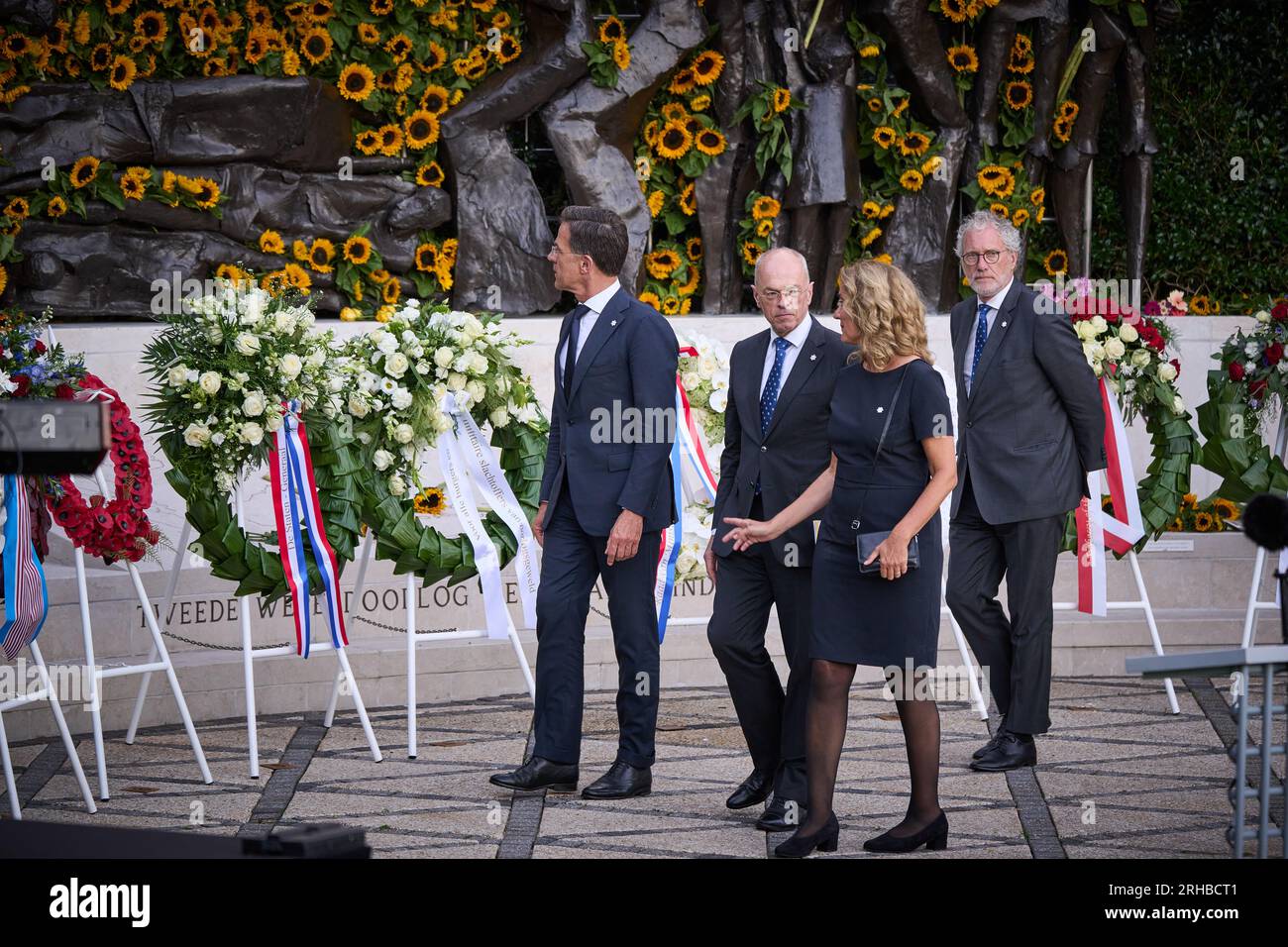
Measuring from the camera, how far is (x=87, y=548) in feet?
18.5

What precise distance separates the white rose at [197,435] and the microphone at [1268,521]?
3.74 m

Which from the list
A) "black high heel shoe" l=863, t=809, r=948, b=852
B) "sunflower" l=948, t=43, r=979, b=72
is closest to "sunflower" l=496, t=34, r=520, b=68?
"sunflower" l=948, t=43, r=979, b=72

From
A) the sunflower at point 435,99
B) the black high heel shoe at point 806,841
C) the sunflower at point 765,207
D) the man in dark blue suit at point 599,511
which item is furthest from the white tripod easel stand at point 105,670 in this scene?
the sunflower at point 765,207

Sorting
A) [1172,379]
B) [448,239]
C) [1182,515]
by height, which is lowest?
[1182,515]

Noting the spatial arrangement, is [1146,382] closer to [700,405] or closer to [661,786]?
[700,405]

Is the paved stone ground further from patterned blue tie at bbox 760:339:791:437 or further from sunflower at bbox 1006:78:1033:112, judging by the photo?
sunflower at bbox 1006:78:1033:112

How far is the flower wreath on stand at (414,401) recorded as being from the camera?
6328 mm

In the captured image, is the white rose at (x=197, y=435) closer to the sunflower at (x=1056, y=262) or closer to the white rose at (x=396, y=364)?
the white rose at (x=396, y=364)

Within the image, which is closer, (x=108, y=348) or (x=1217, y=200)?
(x=108, y=348)

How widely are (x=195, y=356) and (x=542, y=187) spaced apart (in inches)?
177

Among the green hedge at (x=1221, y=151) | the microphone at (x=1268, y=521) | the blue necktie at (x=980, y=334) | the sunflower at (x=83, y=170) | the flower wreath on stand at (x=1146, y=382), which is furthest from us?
the green hedge at (x=1221, y=151)

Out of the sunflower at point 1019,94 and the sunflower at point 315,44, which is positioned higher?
the sunflower at point 315,44
